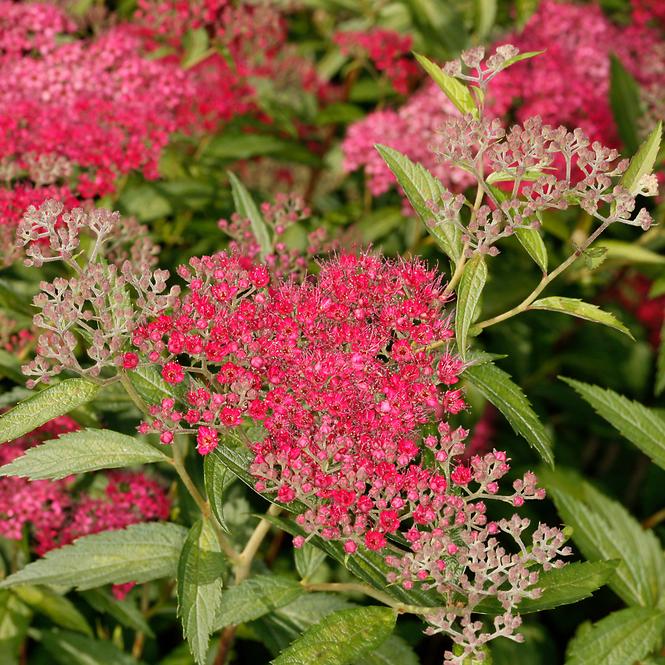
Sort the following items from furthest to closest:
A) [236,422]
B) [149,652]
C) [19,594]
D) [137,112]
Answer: [137,112], [149,652], [19,594], [236,422]

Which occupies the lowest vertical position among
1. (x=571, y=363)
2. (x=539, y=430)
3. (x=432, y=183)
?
(x=571, y=363)

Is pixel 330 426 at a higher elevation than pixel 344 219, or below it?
higher

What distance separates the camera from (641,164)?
194 centimetres

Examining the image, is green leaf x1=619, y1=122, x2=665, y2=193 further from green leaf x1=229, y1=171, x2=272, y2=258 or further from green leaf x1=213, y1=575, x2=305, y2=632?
green leaf x1=213, y1=575, x2=305, y2=632

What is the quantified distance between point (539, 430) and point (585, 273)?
1883 millimetres

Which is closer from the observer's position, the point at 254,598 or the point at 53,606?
the point at 254,598

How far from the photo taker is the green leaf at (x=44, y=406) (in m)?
1.77

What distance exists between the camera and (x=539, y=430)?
1.91 meters

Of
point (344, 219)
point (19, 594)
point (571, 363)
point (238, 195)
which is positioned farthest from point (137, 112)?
point (571, 363)

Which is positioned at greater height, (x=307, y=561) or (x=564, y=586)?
(x=564, y=586)

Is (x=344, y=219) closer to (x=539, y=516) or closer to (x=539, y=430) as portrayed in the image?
(x=539, y=516)

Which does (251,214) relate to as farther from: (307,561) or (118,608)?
(118,608)

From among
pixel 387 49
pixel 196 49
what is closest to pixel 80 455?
pixel 196 49

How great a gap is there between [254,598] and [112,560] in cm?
36
